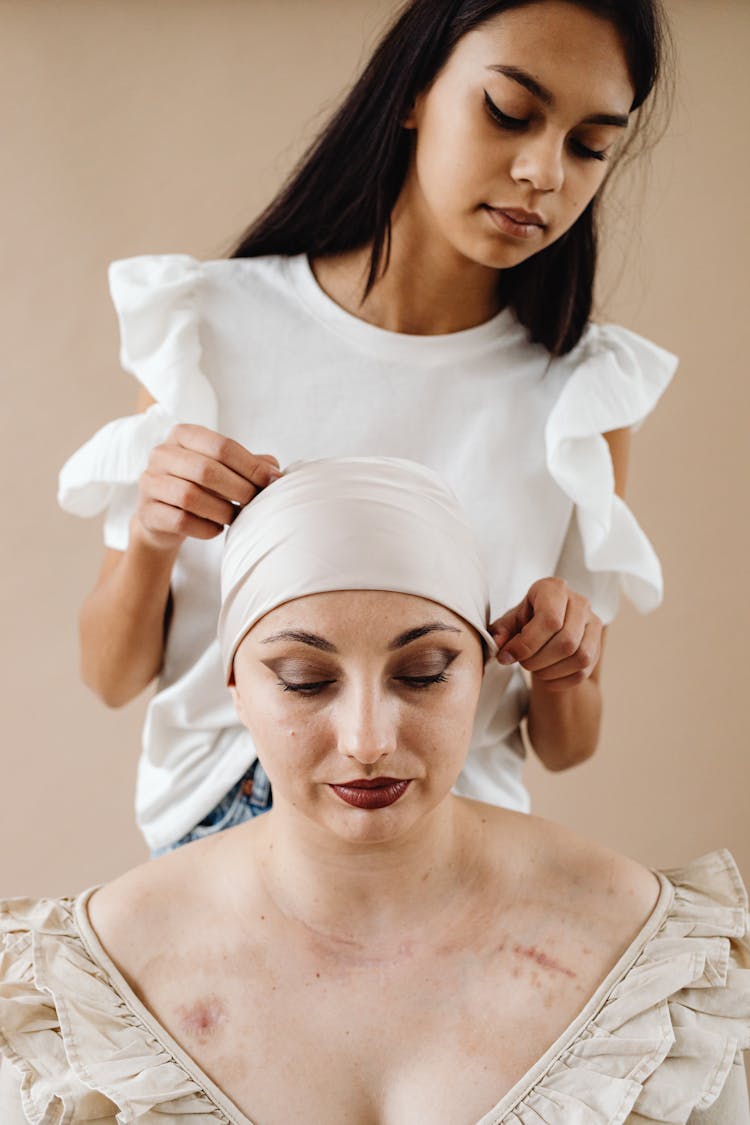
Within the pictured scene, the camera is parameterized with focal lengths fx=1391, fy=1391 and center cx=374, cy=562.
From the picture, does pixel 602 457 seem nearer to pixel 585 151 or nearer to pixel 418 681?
pixel 585 151

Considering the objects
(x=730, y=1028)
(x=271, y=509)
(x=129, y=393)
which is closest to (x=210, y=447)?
(x=271, y=509)

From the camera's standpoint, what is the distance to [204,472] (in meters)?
1.43

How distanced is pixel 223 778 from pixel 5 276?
57.6 inches

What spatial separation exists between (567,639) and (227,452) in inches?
16.5

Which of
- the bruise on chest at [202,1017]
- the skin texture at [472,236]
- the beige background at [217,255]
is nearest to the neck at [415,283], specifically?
the skin texture at [472,236]

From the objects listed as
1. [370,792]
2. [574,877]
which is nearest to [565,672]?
[574,877]

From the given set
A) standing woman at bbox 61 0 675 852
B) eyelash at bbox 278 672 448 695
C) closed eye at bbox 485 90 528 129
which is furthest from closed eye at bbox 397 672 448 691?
closed eye at bbox 485 90 528 129

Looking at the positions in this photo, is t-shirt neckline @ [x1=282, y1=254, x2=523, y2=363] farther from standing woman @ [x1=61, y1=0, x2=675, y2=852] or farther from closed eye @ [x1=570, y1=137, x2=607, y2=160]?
closed eye @ [x1=570, y1=137, x2=607, y2=160]

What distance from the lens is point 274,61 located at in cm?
276

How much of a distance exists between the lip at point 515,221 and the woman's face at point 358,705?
447 millimetres

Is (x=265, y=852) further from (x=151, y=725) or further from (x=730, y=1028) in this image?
(x=730, y=1028)

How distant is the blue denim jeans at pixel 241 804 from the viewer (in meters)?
1.72

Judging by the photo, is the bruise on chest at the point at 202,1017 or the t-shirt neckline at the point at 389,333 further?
the t-shirt neckline at the point at 389,333

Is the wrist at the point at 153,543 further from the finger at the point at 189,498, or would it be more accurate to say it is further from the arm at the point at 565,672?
the arm at the point at 565,672
